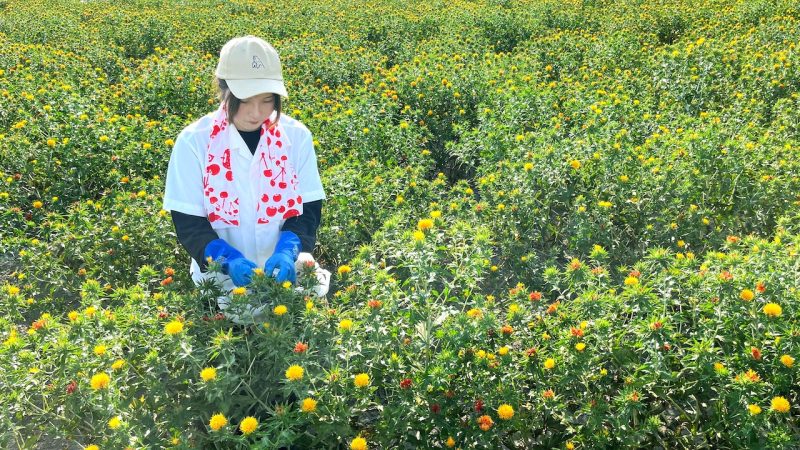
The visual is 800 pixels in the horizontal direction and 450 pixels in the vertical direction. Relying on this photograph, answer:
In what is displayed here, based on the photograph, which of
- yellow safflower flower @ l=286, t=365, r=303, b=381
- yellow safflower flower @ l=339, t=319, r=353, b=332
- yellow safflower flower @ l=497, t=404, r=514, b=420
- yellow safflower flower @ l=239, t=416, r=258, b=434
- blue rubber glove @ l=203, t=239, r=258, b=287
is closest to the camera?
yellow safflower flower @ l=239, t=416, r=258, b=434

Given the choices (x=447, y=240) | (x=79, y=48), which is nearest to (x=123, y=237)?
(x=447, y=240)

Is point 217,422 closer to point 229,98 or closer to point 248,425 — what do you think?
point 248,425

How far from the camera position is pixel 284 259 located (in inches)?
89.9

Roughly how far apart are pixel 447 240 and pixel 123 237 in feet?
5.80

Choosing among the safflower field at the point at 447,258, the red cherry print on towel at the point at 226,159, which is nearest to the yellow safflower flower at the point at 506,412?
the safflower field at the point at 447,258

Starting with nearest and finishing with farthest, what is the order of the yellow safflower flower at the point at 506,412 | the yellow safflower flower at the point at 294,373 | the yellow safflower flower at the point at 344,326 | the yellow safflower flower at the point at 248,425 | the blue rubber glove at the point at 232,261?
the yellow safflower flower at the point at 248,425, the yellow safflower flower at the point at 294,373, the yellow safflower flower at the point at 506,412, the yellow safflower flower at the point at 344,326, the blue rubber glove at the point at 232,261

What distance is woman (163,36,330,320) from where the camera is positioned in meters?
2.21

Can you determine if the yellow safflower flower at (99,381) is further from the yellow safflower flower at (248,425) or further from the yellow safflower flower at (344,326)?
the yellow safflower flower at (344,326)

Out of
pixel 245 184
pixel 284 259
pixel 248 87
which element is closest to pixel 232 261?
pixel 284 259

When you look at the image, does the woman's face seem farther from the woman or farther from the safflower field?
the safflower field

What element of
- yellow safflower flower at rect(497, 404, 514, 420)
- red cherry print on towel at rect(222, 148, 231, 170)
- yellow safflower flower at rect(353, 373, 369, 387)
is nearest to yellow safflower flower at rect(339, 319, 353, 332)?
yellow safflower flower at rect(353, 373, 369, 387)

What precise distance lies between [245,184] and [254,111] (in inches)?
12.1

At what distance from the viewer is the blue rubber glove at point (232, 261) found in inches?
88.7

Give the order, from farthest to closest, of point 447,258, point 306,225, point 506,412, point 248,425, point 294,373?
point 447,258 → point 306,225 → point 506,412 → point 294,373 → point 248,425
